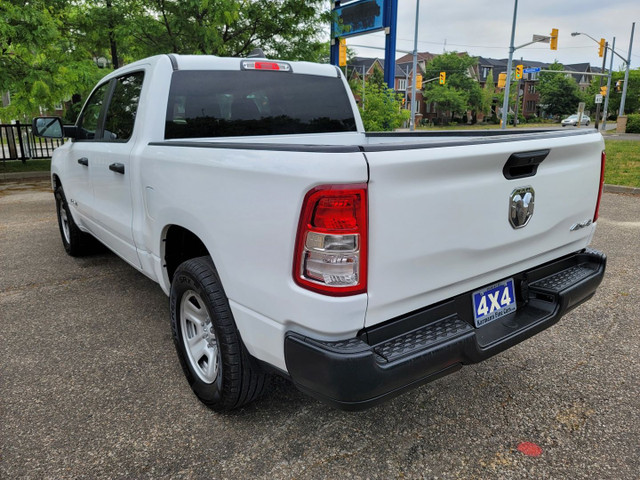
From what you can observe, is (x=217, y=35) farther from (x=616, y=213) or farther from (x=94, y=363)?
(x=94, y=363)

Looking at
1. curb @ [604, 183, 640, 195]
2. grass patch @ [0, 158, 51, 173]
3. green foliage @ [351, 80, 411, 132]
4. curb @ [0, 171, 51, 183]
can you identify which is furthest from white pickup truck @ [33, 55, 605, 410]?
grass patch @ [0, 158, 51, 173]

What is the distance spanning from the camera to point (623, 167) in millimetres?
12422

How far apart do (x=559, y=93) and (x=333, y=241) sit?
279 feet

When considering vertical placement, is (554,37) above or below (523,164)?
above

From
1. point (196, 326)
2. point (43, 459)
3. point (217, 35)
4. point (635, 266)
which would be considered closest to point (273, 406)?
point (196, 326)

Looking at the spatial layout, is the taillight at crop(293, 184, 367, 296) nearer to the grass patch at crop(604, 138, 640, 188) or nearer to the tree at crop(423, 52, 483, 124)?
the grass patch at crop(604, 138, 640, 188)

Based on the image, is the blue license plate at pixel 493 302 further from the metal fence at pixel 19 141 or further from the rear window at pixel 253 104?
the metal fence at pixel 19 141

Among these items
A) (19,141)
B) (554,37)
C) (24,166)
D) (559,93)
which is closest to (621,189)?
(24,166)

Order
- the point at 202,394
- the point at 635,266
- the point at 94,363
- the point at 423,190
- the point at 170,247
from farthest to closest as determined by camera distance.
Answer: the point at 635,266, the point at 94,363, the point at 170,247, the point at 202,394, the point at 423,190

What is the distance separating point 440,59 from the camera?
230 feet

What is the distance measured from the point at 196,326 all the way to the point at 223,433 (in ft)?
1.93

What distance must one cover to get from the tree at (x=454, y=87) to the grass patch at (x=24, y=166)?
59.0 meters

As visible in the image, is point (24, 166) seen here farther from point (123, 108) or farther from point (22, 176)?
point (123, 108)

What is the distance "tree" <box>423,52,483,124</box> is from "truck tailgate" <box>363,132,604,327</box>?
67982 mm
